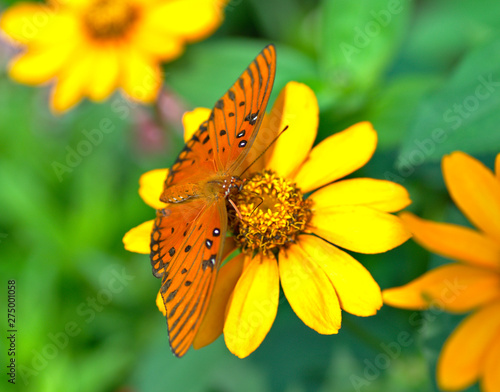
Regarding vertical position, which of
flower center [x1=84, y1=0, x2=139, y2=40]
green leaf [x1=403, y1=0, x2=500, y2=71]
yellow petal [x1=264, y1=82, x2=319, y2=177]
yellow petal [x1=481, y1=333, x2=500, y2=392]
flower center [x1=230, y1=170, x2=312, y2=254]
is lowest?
green leaf [x1=403, y1=0, x2=500, y2=71]

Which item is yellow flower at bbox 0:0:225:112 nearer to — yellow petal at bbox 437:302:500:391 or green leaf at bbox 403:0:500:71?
green leaf at bbox 403:0:500:71

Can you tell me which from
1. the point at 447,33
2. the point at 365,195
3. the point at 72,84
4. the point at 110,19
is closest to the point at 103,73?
the point at 72,84

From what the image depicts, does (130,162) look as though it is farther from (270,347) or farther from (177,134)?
(270,347)

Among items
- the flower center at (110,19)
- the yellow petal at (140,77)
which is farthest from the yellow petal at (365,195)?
the flower center at (110,19)

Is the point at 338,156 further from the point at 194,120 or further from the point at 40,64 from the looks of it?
the point at 40,64

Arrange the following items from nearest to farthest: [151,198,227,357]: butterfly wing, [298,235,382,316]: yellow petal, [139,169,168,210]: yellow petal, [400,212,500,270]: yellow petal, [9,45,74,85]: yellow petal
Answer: [151,198,227,357]: butterfly wing
[298,235,382,316]: yellow petal
[400,212,500,270]: yellow petal
[139,169,168,210]: yellow petal
[9,45,74,85]: yellow petal

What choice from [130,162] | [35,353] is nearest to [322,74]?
[130,162]

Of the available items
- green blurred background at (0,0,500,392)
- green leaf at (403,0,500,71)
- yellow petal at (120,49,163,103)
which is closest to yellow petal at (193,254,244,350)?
green blurred background at (0,0,500,392)
